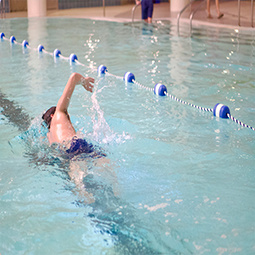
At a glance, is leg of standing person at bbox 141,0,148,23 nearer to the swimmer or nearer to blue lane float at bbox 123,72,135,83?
blue lane float at bbox 123,72,135,83

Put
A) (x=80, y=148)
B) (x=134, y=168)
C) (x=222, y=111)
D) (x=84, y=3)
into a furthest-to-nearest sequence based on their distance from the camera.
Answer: (x=84, y=3) < (x=222, y=111) < (x=134, y=168) < (x=80, y=148)

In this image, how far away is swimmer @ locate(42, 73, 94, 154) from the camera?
12.8 feet

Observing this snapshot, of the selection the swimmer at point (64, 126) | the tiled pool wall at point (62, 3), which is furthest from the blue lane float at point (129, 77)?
the tiled pool wall at point (62, 3)

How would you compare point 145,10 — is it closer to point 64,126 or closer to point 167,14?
point 167,14

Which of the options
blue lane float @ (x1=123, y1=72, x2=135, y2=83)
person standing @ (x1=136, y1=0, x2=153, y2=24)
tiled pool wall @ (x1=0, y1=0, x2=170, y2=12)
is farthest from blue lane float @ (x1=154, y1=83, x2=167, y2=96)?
tiled pool wall @ (x1=0, y1=0, x2=170, y2=12)

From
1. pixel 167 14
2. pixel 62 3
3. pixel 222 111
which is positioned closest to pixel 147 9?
pixel 167 14

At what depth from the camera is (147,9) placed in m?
15.2

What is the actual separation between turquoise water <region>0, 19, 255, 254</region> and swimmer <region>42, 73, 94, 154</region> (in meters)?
0.14

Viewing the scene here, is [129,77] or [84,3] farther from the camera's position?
[84,3]

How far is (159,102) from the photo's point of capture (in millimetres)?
6172

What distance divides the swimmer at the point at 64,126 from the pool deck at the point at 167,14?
1027cm

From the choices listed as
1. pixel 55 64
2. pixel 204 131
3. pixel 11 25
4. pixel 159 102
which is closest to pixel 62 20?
pixel 11 25

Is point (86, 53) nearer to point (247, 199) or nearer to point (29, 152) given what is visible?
point (29, 152)

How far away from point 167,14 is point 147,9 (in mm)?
3100
